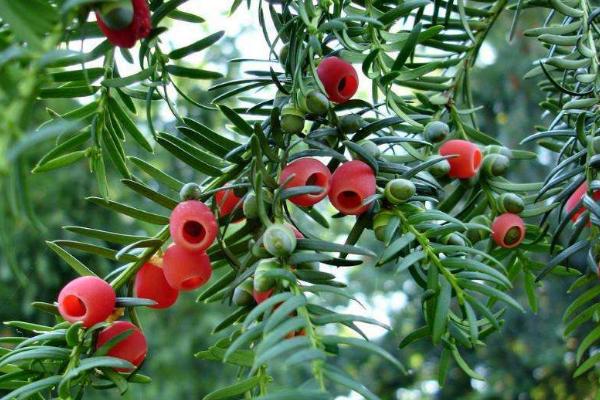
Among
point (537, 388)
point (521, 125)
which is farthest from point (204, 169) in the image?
point (537, 388)

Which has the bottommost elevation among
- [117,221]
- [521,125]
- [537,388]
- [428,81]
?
[537,388]

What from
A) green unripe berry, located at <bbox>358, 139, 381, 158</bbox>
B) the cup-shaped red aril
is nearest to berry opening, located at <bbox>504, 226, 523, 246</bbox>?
the cup-shaped red aril

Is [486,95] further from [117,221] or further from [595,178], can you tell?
[595,178]

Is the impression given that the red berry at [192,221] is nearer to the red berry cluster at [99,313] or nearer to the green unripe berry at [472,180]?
the red berry cluster at [99,313]

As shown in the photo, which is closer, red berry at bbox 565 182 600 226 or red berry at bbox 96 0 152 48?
red berry at bbox 96 0 152 48

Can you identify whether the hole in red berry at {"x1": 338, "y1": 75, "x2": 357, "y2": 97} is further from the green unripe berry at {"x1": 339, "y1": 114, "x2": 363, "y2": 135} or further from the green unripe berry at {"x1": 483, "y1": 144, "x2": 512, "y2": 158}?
the green unripe berry at {"x1": 483, "y1": 144, "x2": 512, "y2": 158}

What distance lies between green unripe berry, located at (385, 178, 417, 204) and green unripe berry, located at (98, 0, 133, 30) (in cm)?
18

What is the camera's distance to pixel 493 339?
3408mm

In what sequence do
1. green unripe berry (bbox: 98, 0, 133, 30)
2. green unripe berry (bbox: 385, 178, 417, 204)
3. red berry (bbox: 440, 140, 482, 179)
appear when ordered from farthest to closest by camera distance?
red berry (bbox: 440, 140, 482, 179) → green unripe berry (bbox: 385, 178, 417, 204) → green unripe berry (bbox: 98, 0, 133, 30)

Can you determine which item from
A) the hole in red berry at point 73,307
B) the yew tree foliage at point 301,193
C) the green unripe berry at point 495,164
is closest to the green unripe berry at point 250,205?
the yew tree foliage at point 301,193

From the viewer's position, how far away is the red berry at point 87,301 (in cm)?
45

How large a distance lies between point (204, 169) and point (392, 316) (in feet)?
10.6

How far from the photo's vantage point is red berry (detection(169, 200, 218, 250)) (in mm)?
436

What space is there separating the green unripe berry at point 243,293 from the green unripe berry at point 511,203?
0.68 ft
